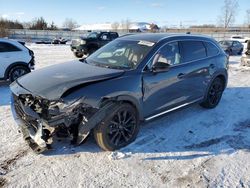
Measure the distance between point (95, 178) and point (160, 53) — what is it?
241 cm

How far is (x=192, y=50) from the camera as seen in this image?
18.4ft

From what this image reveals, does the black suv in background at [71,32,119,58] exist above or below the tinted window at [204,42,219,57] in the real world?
below

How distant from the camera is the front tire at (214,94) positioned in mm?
6312

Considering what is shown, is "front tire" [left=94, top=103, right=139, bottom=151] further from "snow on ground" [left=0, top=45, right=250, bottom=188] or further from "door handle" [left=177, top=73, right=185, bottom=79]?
"door handle" [left=177, top=73, right=185, bottom=79]

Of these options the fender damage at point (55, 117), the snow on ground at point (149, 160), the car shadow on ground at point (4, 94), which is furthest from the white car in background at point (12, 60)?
the fender damage at point (55, 117)

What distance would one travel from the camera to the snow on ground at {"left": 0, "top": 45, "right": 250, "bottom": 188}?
11.8 ft

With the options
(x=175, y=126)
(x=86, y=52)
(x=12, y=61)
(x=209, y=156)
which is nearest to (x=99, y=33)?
(x=86, y=52)

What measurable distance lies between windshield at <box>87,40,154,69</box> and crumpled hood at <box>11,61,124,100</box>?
0.93 ft

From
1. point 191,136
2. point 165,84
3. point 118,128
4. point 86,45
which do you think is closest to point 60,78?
point 118,128

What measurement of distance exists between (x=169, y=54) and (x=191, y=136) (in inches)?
60.2

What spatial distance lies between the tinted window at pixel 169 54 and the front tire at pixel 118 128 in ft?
3.46

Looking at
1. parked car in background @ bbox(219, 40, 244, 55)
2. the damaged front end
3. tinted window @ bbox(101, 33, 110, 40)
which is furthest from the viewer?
parked car in background @ bbox(219, 40, 244, 55)

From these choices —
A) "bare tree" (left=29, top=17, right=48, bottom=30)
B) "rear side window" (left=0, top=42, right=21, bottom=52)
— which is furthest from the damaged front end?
"bare tree" (left=29, top=17, right=48, bottom=30)

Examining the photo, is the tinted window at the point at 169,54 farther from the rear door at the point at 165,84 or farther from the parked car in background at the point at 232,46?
the parked car in background at the point at 232,46
